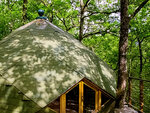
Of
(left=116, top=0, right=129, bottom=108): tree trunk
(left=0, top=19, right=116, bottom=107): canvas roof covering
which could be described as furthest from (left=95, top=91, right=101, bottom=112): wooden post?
(left=116, top=0, right=129, bottom=108): tree trunk

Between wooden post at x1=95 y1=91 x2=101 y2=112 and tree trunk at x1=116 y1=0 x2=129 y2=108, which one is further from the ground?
tree trunk at x1=116 y1=0 x2=129 y2=108

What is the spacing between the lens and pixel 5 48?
5168mm

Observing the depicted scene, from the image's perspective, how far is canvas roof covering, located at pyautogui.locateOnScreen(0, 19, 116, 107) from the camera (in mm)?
3936

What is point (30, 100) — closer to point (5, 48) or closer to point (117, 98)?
point (5, 48)

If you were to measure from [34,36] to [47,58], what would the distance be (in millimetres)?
1410

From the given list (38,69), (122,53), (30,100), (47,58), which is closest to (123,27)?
(122,53)

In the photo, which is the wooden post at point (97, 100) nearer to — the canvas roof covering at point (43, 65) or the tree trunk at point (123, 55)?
the canvas roof covering at point (43, 65)

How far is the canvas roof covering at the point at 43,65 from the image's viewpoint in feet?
12.9

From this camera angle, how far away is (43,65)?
178 inches

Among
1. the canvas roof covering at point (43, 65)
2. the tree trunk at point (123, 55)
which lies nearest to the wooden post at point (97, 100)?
the canvas roof covering at point (43, 65)

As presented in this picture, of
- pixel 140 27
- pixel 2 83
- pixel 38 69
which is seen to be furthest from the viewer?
pixel 140 27

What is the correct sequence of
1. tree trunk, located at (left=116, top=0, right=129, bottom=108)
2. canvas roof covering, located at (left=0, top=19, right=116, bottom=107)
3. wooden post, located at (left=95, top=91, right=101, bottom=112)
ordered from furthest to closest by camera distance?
wooden post, located at (left=95, top=91, right=101, bottom=112) → tree trunk, located at (left=116, top=0, right=129, bottom=108) → canvas roof covering, located at (left=0, top=19, right=116, bottom=107)

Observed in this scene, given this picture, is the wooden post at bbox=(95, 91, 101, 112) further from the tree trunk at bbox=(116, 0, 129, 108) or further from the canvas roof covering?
the tree trunk at bbox=(116, 0, 129, 108)

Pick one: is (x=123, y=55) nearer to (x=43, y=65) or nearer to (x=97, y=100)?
(x=97, y=100)
